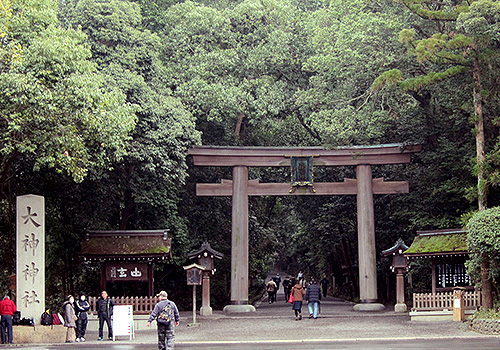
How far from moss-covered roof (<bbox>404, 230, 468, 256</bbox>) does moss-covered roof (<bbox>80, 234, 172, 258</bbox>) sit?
9.84 metres

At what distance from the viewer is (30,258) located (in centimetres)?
2086

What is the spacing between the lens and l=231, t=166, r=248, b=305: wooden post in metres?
29.7

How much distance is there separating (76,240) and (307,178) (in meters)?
10.6

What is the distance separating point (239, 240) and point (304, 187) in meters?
3.89

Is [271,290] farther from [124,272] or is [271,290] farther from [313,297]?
[124,272]

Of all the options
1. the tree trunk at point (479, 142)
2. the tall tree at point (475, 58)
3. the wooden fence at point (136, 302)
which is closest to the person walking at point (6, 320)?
the wooden fence at point (136, 302)

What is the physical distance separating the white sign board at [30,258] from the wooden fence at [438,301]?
13397mm

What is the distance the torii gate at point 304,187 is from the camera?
29766 mm

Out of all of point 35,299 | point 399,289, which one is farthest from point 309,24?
point 35,299

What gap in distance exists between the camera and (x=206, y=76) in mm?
33438

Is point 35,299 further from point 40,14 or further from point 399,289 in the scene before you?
point 399,289

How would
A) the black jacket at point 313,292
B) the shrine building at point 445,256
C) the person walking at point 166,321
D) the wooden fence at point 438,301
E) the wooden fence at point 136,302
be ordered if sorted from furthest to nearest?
1. the black jacket at point 313,292
2. the shrine building at point 445,256
3. the wooden fence at point 136,302
4. the wooden fence at point 438,301
5. the person walking at point 166,321

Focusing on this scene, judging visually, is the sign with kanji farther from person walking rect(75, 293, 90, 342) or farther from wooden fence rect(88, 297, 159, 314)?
person walking rect(75, 293, 90, 342)

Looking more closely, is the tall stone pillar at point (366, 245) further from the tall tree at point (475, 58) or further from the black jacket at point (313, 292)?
the tall tree at point (475, 58)
